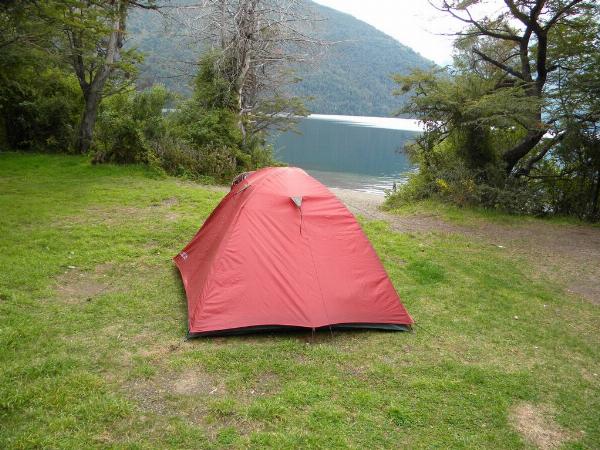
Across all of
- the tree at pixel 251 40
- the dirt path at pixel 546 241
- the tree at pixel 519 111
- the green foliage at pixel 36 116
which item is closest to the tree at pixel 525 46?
the tree at pixel 519 111

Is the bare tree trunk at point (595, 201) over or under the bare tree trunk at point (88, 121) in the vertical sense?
under

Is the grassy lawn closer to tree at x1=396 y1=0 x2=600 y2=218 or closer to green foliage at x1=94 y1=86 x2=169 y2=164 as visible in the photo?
tree at x1=396 y1=0 x2=600 y2=218

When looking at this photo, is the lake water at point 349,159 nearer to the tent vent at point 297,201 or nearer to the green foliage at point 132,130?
the green foliage at point 132,130

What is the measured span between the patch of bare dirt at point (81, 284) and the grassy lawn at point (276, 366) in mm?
32

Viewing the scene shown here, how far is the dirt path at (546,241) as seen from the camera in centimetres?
779

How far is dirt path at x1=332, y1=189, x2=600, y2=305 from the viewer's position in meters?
7.79

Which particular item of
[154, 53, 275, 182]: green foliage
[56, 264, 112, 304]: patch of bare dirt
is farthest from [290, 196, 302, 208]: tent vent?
[154, 53, 275, 182]: green foliage

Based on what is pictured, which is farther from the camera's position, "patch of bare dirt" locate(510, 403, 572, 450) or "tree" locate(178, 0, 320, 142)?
"tree" locate(178, 0, 320, 142)

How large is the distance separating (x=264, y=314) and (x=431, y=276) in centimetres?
321

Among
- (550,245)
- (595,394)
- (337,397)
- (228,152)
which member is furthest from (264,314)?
(228,152)

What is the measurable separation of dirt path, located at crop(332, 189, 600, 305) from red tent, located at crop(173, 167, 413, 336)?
370 centimetres

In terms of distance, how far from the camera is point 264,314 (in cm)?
487

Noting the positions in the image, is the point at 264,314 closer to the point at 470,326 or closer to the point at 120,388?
the point at 120,388

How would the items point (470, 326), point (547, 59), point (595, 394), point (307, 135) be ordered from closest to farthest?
point (595, 394) < point (470, 326) < point (547, 59) < point (307, 135)
